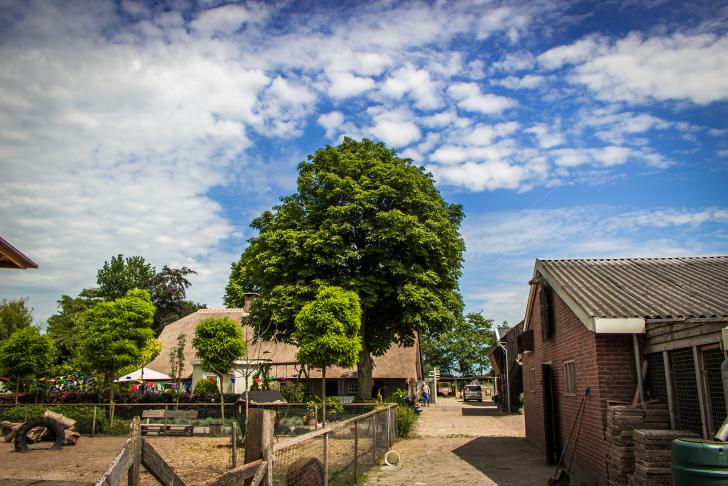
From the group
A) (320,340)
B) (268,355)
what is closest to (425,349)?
(268,355)

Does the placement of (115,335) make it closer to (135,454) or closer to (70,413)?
(70,413)

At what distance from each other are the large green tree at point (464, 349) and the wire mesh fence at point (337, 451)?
217 ft

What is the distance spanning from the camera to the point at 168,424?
20969 millimetres

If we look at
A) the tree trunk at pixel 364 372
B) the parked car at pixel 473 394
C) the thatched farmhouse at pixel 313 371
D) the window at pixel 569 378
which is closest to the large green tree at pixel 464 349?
the parked car at pixel 473 394

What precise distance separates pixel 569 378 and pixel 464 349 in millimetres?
75480

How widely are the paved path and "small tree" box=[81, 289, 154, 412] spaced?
40.2ft

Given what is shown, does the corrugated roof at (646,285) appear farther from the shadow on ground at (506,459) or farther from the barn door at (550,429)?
the shadow on ground at (506,459)

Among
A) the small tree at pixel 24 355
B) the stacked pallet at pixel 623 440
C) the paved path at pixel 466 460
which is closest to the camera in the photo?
the stacked pallet at pixel 623 440

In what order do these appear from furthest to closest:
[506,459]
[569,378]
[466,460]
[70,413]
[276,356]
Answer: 1. [276,356]
2. [70,413]
3. [506,459]
4. [466,460]
5. [569,378]

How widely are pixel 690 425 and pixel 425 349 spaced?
84075mm

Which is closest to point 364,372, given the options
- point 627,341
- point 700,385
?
point 627,341

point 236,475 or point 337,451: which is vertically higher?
point 236,475

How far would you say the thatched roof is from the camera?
35.9 meters

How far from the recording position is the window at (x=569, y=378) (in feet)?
39.3
